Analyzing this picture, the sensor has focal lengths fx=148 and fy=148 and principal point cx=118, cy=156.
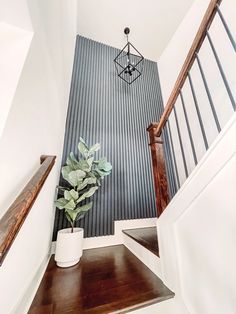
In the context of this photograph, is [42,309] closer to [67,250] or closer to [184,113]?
[67,250]

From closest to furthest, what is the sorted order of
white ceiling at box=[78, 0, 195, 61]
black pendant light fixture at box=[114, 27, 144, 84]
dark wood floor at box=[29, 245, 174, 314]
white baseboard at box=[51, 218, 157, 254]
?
dark wood floor at box=[29, 245, 174, 314]
white baseboard at box=[51, 218, 157, 254]
white ceiling at box=[78, 0, 195, 61]
black pendant light fixture at box=[114, 27, 144, 84]

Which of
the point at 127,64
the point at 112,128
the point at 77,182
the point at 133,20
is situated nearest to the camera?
the point at 77,182

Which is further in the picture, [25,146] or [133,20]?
[133,20]

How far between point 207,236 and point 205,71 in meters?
2.17

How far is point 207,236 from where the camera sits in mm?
795

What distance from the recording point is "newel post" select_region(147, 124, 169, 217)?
4.11 feet

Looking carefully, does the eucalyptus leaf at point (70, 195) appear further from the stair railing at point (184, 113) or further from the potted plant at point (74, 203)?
the stair railing at point (184, 113)

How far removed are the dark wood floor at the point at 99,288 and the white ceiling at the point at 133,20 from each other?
3742 mm

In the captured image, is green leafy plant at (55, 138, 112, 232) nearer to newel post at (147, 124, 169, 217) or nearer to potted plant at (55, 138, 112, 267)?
potted plant at (55, 138, 112, 267)

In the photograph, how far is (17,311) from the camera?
0.77 meters

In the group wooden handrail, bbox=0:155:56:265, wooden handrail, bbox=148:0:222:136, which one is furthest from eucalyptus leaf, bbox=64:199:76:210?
wooden handrail, bbox=148:0:222:136

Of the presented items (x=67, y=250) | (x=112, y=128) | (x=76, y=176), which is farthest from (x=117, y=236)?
(x=112, y=128)

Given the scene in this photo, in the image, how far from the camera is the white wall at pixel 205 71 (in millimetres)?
1730

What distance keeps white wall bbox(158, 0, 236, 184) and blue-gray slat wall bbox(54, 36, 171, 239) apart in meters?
0.58
